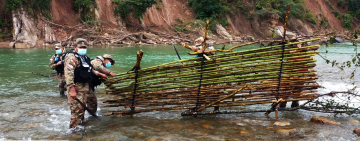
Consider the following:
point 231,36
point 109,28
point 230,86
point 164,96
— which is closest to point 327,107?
point 230,86

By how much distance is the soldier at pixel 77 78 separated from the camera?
472cm

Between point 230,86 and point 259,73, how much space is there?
0.56 metres

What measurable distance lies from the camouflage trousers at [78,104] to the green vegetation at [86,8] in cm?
2744

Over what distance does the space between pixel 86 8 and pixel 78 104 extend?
28.5 meters

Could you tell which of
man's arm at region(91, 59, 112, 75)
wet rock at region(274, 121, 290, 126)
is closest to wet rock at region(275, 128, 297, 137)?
wet rock at region(274, 121, 290, 126)

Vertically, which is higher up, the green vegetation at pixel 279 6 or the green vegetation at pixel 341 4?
the green vegetation at pixel 341 4

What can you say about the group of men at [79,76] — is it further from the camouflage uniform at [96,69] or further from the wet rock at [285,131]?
the wet rock at [285,131]

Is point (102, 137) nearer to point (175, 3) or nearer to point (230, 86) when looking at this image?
point (230, 86)

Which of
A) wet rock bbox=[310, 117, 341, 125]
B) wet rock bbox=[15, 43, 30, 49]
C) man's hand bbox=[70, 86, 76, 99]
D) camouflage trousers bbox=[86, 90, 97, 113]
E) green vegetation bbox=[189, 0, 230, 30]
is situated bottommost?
wet rock bbox=[310, 117, 341, 125]

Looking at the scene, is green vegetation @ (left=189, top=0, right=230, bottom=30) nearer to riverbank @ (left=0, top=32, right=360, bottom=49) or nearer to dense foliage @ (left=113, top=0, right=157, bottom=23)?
riverbank @ (left=0, top=32, right=360, bottom=49)

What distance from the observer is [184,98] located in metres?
5.33

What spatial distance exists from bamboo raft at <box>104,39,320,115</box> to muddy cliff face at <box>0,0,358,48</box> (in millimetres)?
18401

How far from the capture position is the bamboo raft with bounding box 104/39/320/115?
4984mm

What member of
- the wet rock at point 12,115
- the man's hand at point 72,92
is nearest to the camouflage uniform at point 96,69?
the man's hand at point 72,92
